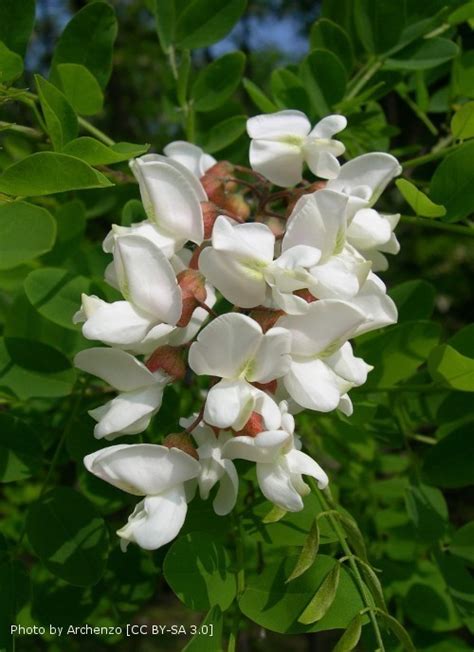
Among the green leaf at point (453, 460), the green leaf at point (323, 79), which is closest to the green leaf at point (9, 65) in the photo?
the green leaf at point (323, 79)

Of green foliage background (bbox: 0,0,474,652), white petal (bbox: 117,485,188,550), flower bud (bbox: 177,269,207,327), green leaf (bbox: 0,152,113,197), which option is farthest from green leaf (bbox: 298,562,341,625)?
green leaf (bbox: 0,152,113,197)

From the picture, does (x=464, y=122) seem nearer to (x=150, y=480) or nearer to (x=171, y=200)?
(x=171, y=200)

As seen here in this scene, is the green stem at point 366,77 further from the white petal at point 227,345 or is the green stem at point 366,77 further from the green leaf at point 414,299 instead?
the white petal at point 227,345

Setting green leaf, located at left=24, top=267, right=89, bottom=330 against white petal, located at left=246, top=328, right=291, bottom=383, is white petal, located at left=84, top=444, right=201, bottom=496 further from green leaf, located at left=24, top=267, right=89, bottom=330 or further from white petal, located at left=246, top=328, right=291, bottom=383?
green leaf, located at left=24, top=267, right=89, bottom=330

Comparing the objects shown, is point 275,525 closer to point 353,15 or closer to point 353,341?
point 353,341

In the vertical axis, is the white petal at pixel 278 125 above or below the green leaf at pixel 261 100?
above
